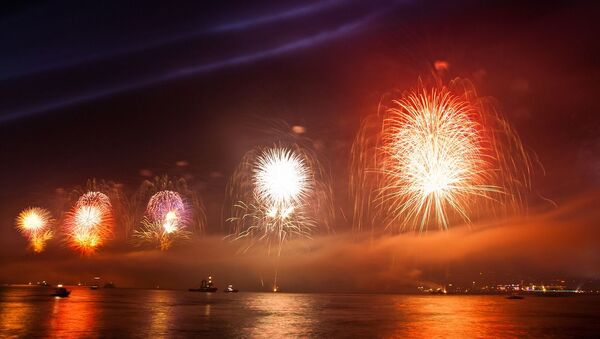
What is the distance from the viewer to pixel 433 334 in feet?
169

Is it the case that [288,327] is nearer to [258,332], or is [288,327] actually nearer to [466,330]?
[258,332]

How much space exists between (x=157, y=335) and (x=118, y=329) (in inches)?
Result: 269

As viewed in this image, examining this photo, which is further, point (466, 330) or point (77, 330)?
point (466, 330)

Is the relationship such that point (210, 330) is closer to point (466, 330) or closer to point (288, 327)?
point (288, 327)

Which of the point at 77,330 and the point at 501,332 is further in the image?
the point at 501,332

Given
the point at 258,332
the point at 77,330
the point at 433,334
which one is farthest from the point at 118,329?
the point at 433,334

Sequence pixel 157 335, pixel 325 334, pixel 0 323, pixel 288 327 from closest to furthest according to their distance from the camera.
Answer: pixel 157 335
pixel 325 334
pixel 0 323
pixel 288 327

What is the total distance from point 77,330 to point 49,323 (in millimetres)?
10346

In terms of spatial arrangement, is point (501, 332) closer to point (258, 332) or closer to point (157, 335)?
point (258, 332)

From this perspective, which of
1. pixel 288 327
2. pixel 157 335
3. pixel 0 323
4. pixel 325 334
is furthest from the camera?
pixel 288 327

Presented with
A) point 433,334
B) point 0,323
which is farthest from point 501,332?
point 0,323

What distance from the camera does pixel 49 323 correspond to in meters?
56.8

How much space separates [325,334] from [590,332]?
35614mm

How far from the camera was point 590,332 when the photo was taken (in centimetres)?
6050
